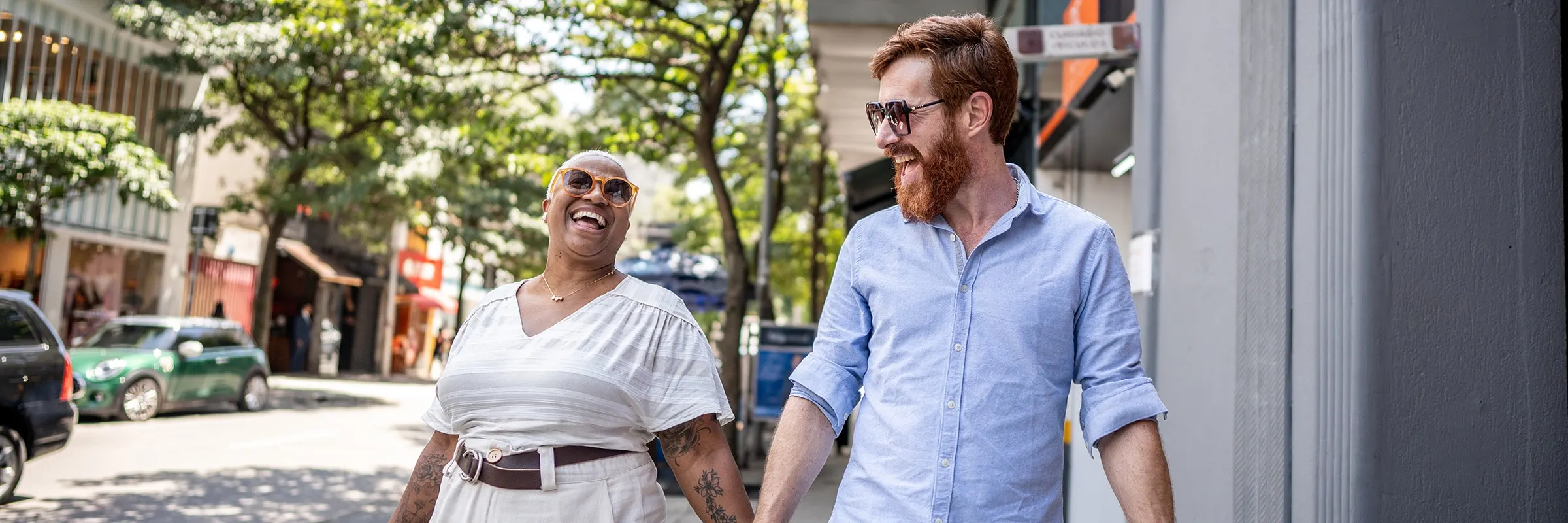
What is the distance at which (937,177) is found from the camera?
7.56ft

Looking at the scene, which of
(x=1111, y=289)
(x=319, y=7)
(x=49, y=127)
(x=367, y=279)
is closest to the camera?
(x=1111, y=289)

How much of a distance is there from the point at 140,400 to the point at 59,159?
3.63 meters

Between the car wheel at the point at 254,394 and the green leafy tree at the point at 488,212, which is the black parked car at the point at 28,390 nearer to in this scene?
the car wheel at the point at 254,394

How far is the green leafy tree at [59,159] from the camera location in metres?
16.0

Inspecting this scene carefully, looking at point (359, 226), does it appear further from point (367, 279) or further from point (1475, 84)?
point (1475, 84)

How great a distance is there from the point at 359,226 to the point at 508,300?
27.0 m

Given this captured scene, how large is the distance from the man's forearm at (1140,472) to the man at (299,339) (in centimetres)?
3206

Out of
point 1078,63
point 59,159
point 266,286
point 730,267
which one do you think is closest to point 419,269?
point 266,286

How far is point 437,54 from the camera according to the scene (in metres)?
11.6

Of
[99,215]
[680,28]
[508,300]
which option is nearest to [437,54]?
[680,28]

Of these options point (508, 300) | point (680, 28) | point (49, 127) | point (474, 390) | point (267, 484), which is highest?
point (680, 28)

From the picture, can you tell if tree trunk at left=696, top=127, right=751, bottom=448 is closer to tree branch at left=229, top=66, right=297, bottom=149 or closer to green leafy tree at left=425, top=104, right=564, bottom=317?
green leafy tree at left=425, top=104, right=564, bottom=317

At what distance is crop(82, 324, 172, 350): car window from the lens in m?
15.7

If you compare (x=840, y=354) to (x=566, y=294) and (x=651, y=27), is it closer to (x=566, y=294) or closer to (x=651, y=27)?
(x=566, y=294)
